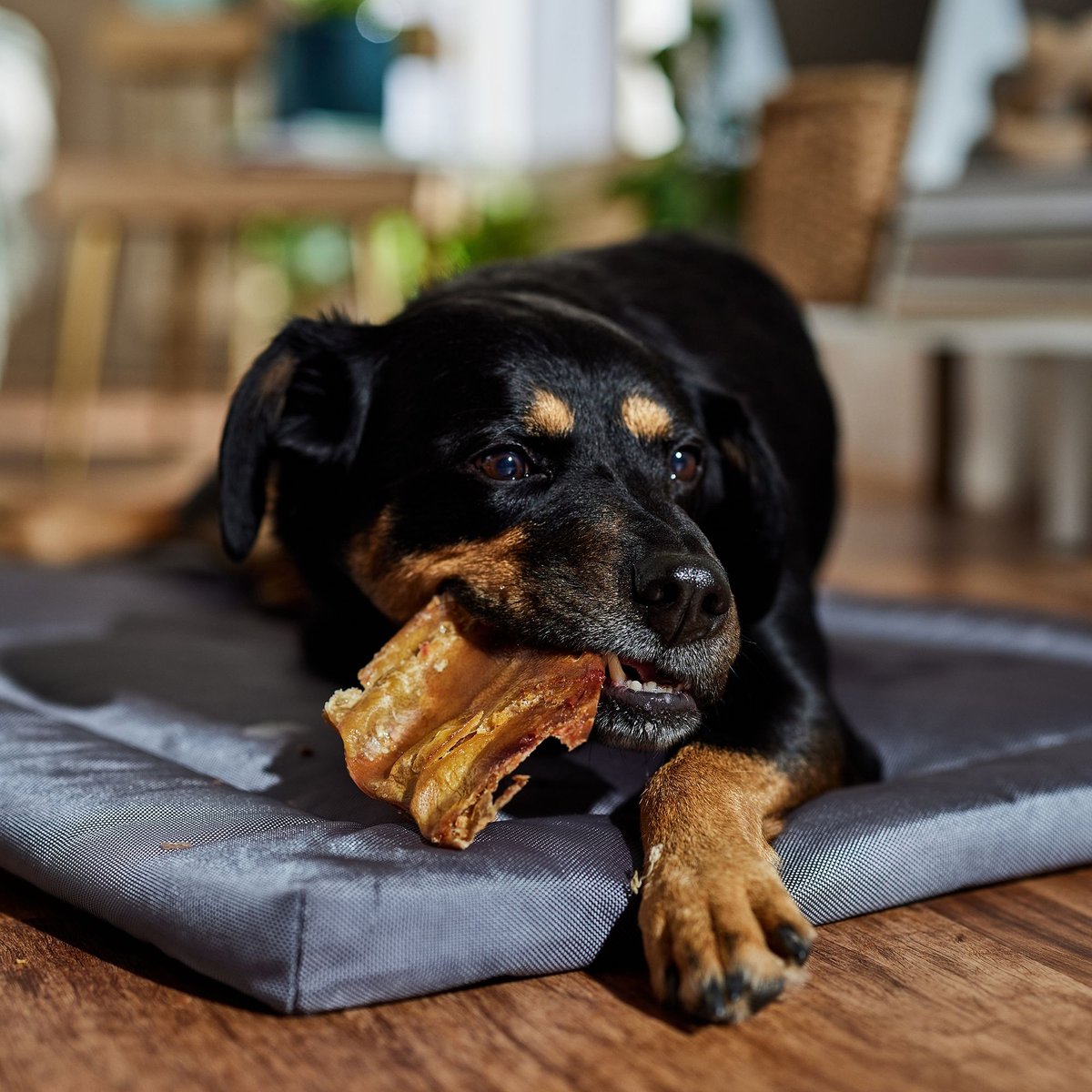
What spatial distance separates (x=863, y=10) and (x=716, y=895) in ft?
16.6

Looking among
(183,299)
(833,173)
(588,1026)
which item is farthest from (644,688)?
(183,299)

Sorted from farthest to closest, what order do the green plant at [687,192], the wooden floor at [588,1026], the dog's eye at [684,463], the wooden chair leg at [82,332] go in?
the green plant at [687,192], the wooden chair leg at [82,332], the dog's eye at [684,463], the wooden floor at [588,1026]

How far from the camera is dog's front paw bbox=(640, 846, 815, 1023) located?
1.19m

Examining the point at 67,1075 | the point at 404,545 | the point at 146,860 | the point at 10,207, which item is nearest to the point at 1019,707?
the point at 404,545

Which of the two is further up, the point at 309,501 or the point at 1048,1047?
the point at 309,501

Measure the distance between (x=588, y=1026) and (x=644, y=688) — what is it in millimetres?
397

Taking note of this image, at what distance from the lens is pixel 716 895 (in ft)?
4.12

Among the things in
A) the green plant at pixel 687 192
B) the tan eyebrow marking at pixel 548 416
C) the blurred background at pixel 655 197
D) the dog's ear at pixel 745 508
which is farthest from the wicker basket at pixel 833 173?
the tan eyebrow marking at pixel 548 416

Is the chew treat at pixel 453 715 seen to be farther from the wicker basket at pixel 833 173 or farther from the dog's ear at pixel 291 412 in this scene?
the wicker basket at pixel 833 173

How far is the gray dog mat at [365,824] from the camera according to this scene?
4.19 ft

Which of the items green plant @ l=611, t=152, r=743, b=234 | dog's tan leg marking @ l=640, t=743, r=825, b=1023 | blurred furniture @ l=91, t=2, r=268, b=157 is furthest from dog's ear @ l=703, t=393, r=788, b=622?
blurred furniture @ l=91, t=2, r=268, b=157

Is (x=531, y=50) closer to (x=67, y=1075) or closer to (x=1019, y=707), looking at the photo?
(x=1019, y=707)

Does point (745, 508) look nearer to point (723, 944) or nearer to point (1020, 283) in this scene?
point (723, 944)

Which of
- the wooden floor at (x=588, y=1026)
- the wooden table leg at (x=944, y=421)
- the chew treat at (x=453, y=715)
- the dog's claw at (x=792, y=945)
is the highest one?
the chew treat at (x=453, y=715)
